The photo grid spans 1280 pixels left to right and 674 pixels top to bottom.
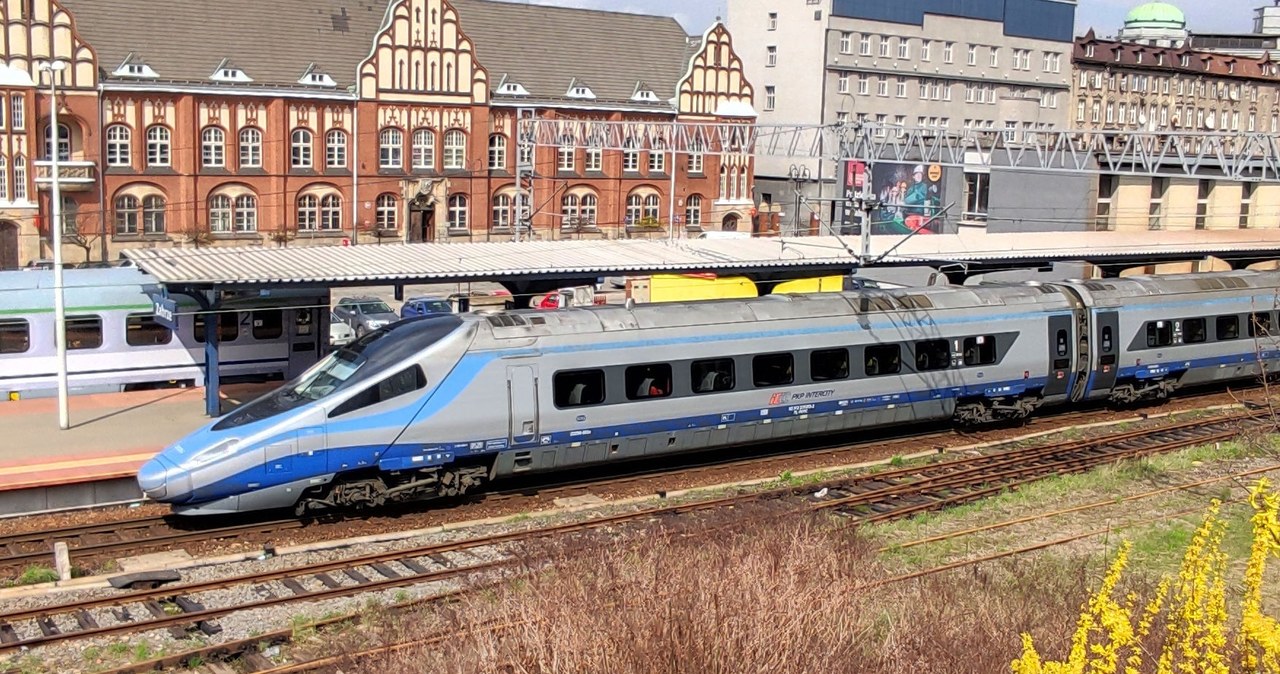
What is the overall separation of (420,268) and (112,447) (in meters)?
6.70

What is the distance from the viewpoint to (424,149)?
5350cm

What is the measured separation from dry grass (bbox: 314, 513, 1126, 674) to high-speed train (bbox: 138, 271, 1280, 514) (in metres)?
4.73

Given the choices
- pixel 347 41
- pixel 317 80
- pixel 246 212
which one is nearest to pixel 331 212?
pixel 246 212

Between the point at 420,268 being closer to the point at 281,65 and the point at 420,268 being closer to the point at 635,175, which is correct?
the point at 281,65

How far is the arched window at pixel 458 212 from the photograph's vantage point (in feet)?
180

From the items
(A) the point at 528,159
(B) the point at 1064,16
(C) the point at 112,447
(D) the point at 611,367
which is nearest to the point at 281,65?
(A) the point at 528,159

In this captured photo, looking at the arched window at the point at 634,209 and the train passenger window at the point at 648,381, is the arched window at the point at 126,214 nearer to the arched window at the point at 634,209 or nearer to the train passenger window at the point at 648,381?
the arched window at the point at 634,209

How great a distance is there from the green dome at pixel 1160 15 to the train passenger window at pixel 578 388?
90630mm

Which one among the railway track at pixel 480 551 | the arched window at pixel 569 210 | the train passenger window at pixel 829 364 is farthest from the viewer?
the arched window at pixel 569 210

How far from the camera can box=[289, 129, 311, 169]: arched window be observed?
166ft

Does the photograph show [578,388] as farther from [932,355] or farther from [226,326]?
[226,326]

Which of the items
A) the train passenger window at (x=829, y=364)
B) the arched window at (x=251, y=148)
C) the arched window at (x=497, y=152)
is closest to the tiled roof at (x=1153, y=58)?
the arched window at (x=497, y=152)

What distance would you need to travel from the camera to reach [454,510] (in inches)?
717

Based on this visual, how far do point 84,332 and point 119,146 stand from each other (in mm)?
24488
